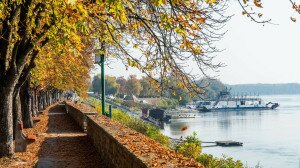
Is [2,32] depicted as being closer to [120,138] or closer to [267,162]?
[120,138]

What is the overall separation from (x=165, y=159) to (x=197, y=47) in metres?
4.26

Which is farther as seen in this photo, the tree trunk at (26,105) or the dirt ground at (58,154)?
the tree trunk at (26,105)

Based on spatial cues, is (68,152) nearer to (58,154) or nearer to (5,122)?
(58,154)

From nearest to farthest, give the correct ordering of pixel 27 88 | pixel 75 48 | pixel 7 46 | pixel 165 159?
pixel 165 159, pixel 7 46, pixel 75 48, pixel 27 88

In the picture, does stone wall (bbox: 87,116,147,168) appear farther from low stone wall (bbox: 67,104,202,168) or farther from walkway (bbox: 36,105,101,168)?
walkway (bbox: 36,105,101,168)

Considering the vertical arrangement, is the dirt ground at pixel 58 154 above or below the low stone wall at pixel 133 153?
below

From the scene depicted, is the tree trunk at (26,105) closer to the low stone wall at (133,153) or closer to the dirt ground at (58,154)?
the dirt ground at (58,154)

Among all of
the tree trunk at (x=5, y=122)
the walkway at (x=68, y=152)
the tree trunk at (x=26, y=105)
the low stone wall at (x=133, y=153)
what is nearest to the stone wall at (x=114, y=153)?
the low stone wall at (x=133, y=153)

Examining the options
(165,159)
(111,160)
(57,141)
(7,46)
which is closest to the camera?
(165,159)

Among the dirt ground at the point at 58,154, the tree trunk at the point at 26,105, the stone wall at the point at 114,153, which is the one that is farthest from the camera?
the tree trunk at the point at 26,105

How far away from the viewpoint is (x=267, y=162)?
59.3 metres

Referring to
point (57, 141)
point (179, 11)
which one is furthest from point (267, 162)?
point (179, 11)

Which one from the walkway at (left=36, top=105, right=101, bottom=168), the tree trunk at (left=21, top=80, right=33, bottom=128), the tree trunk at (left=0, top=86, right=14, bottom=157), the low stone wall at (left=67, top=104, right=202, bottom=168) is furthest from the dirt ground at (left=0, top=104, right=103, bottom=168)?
the tree trunk at (left=21, top=80, right=33, bottom=128)

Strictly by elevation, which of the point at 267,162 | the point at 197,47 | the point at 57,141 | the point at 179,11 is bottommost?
the point at 267,162
